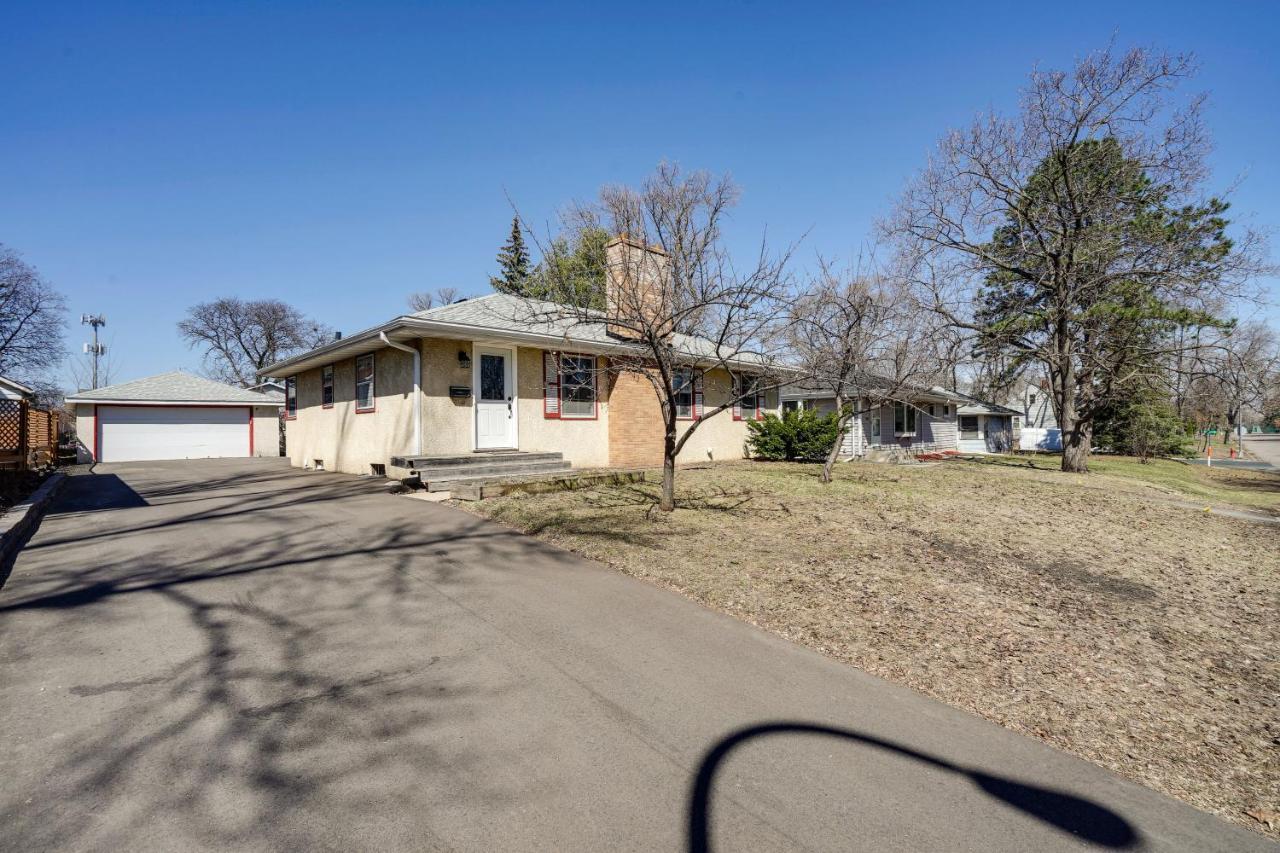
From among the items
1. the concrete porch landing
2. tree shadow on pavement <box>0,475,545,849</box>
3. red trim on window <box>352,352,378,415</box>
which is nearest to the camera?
tree shadow on pavement <box>0,475,545,849</box>

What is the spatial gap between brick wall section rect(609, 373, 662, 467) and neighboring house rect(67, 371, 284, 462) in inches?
738

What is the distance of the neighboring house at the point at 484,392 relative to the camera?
37.3 ft

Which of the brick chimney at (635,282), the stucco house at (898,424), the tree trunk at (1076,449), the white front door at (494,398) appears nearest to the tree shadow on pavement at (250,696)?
the brick chimney at (635,282)

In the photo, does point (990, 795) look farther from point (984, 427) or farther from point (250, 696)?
point (984, 427)

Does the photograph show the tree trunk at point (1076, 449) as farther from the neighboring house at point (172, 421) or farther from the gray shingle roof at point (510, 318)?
the neighboring house at point (172, 421)

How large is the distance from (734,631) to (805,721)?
128 cm

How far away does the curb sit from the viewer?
5605 mm

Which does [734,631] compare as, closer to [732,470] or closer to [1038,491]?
[732,470]

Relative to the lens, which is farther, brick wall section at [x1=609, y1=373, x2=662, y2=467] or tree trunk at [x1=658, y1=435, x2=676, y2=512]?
brick wall section at [x1=609, y1=373, x2=662, y2=467]

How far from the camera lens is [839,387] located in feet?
A: 39.8

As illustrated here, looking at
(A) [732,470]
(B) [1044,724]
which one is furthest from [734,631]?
(A) [732,470]

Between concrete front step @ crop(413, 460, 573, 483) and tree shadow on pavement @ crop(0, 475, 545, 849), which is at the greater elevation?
concrete front step @ crop(413, 460, 573, 483)

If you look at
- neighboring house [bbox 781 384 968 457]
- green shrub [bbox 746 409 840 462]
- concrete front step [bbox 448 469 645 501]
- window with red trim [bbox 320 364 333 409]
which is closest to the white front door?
concrete front step [bbox 448 469 645 501]

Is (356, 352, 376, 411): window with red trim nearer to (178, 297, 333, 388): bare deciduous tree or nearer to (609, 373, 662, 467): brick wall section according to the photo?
(609, 373, 662, 467): brick wall section
